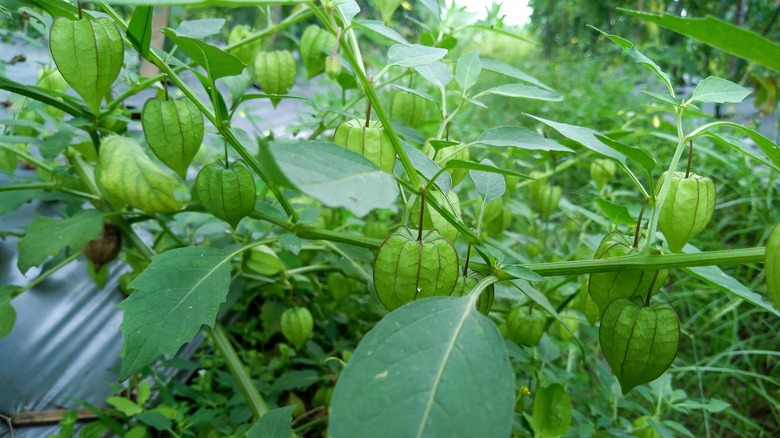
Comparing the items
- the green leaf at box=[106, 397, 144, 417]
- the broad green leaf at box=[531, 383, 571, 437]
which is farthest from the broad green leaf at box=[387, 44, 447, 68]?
the green leaf at box=[106, 397, 144, 417]

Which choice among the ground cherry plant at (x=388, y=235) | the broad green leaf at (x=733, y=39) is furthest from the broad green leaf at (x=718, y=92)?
the broad green leaf at (x=733, y=39)

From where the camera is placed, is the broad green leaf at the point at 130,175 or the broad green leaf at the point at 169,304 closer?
the broad green leaf at the point at 169,304

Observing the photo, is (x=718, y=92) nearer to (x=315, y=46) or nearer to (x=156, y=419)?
(x=315, y=46)

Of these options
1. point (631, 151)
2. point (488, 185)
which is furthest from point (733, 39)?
point (488, 185)

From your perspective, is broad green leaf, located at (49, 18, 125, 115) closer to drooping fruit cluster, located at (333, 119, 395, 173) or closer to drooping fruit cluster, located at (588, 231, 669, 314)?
drooping fruit cluster, located at (333, 119, 395, 173)

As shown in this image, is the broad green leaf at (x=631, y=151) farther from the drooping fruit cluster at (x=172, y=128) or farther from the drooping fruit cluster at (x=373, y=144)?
the drooping fruit cluster at (x=172, y=128)

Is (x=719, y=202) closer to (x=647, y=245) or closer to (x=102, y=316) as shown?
(x=647, y=245)

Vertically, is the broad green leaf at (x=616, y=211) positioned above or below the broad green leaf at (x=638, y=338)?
above
